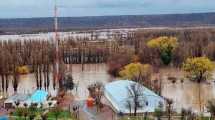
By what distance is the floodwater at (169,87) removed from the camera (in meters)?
17.9

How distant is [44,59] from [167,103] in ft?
40.5

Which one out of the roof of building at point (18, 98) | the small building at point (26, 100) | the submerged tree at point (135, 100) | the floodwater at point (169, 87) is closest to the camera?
the submerged tree at point (135, 100)

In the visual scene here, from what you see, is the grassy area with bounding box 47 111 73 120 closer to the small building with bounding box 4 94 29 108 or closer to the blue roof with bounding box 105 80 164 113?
the blue roof with bounding box 105 80 164 113

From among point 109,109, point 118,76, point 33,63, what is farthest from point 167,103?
point 33,63

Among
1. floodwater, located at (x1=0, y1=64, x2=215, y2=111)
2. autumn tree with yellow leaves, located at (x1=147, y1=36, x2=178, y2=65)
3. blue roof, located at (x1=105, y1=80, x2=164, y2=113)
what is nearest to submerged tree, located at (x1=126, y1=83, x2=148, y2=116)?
blue roof, located at (x1=105, y1=80, x2=164, y2=113)

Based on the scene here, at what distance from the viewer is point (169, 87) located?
2111 centimetres

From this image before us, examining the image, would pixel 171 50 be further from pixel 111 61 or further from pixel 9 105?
pixel 9 105

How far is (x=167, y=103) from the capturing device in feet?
51.9

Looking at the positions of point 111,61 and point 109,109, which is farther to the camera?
point 111,61

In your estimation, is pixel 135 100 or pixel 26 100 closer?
pixel 135 100

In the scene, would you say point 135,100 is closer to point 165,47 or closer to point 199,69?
point 199,69

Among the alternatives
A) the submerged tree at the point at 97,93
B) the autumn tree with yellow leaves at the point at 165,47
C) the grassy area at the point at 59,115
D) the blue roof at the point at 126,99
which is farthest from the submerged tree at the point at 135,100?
the autumn tree with yellow leaves at the point at 165,47

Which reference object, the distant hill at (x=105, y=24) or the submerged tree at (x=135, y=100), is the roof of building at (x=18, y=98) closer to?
the submerged tree at (x=135, y=100)

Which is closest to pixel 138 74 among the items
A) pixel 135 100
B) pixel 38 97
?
pixel 38 97
